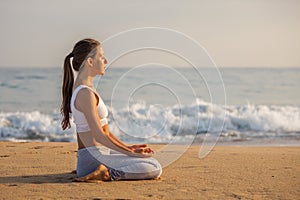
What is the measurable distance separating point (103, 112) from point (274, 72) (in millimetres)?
28814

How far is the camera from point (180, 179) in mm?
5367

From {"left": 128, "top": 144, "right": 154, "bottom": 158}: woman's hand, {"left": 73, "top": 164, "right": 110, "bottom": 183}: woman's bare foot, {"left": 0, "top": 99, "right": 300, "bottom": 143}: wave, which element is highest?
{"left": 128, "top": 144, "right": 154, "bottom": 158}: woman's hand

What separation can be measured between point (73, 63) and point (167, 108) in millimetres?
12034

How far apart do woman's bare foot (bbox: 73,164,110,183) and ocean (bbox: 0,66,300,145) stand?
1.89 m

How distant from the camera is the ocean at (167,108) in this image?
1272 cm

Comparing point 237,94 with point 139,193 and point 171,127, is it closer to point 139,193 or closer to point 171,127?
point 171,127

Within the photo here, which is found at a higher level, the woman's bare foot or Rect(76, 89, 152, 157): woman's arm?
Rect(76, 89, 152, 157): woman's arm

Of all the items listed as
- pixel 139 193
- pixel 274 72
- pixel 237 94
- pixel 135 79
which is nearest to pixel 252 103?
pixel 237 94

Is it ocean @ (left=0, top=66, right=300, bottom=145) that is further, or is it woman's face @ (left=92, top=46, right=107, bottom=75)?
ocean @ (left=0, top=66, right=300, bottom=145)

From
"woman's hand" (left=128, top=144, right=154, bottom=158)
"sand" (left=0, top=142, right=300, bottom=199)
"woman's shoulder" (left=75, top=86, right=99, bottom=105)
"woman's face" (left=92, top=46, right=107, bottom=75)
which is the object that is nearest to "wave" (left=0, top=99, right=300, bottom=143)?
"sand" (left=0, top=142, right=300, bottom=199)

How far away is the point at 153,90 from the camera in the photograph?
21984 millimetres

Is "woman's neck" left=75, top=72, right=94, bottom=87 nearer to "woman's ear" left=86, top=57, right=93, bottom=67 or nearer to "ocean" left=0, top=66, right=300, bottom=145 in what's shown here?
"woman's ear" left=86, top=57, right=93, bottom=67

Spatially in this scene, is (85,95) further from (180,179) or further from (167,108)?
(167,108)

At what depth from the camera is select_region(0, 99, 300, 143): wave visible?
12.7 meters
